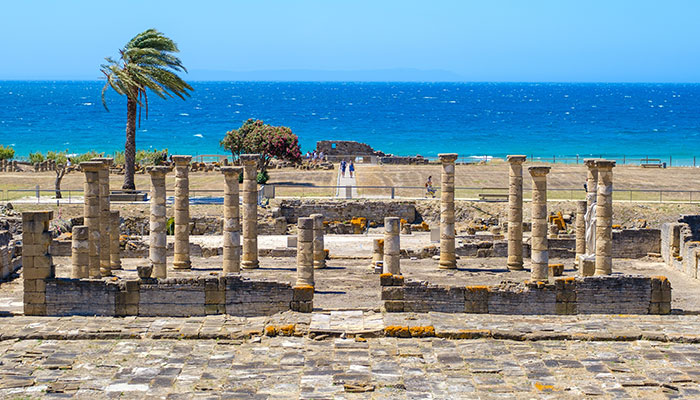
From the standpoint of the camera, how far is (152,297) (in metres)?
26.1

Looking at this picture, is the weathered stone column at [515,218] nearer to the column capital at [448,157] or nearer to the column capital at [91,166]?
the column capital at [448,157]

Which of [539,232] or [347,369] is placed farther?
[539,232]

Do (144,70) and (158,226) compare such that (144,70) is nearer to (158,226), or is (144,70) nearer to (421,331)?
(158,226)

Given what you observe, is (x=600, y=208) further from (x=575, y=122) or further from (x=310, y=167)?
(x=575, y=122)

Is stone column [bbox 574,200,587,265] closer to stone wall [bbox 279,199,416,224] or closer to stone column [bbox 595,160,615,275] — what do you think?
stone column [bbox 595,160,615,275]

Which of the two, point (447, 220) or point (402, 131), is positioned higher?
point (402, 131)

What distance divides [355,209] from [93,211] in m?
20.3

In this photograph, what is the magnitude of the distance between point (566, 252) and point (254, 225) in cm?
1106

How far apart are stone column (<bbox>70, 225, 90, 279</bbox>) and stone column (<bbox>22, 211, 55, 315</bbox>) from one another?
3033 millimetres

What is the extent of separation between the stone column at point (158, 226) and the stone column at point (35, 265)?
522cm

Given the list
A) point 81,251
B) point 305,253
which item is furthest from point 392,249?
point 81,251

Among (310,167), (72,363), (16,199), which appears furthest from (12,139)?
(72,363)

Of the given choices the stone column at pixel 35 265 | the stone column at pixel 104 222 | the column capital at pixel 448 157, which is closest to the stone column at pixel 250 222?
the stone column at pixel 104 222

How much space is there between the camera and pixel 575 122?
172 metres
